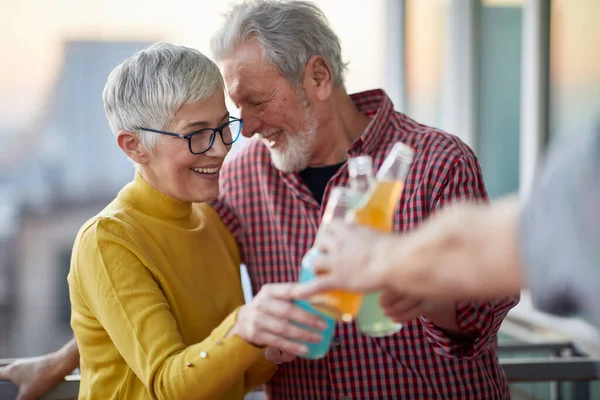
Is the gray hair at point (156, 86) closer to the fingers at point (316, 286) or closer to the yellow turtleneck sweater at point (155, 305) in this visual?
the yellow turtleneck sweater at point (155, 305)

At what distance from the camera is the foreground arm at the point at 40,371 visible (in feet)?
6.73

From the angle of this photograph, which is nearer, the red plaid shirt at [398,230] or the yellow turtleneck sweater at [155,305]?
the yellow turtleneck sweater at [155,305]

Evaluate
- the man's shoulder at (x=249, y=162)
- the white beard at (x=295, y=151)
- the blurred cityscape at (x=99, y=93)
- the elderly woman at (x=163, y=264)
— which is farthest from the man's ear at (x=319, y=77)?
the blurred cityscape at (x=99, y=93)

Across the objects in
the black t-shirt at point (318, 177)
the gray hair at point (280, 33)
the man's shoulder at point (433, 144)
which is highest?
the gray hair at point (280, 33)

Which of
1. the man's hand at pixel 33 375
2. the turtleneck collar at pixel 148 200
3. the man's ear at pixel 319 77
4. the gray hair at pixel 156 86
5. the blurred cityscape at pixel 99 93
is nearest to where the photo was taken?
the gray hair at pixel 156 86

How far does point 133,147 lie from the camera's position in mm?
1776

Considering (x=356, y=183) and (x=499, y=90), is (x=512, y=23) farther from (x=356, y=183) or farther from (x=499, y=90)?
(x=356, y=183)

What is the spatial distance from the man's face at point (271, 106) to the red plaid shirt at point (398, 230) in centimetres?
7

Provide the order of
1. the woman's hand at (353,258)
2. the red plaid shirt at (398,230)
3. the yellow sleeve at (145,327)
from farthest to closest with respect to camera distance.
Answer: the red plaid shirt at (398,230), the yellow sleeve at (145,327), the woman's hand at (353,258)

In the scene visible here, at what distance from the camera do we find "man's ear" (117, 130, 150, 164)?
68.8 inches

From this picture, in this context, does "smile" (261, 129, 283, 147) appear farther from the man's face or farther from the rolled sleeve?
the rolled sleeve

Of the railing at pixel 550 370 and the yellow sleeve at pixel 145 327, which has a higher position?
the yellow sleeve at pixel 145 327

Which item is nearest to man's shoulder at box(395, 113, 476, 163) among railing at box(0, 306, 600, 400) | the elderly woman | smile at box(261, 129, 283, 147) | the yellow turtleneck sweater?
smile at box(261, 129, 283, 147)

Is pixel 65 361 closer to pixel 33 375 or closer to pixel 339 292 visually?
pixel 33 375
